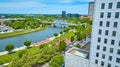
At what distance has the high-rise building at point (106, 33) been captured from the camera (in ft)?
84.4

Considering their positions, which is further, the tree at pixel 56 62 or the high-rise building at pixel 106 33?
Result: the tree at pixel 56 62

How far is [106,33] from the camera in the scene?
90.2 feet

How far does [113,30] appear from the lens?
86.3 ft

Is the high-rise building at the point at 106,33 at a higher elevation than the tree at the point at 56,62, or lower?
higher

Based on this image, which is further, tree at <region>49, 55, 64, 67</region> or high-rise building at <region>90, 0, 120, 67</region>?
tree at <region>49, 55, 64, 67</region>

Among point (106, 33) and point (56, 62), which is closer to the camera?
point (106, 33)

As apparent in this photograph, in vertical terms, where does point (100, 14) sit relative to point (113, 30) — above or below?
above

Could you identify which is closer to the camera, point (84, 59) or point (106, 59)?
point (106, 59)

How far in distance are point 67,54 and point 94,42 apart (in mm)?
8940

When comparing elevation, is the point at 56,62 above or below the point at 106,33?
below

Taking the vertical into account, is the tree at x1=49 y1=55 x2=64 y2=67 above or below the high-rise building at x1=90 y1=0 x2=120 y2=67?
below

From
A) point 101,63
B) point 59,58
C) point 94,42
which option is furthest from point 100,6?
point 59,58

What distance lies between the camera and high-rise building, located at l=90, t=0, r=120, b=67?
2573cm

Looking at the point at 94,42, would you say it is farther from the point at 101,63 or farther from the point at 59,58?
the point at 59,58
